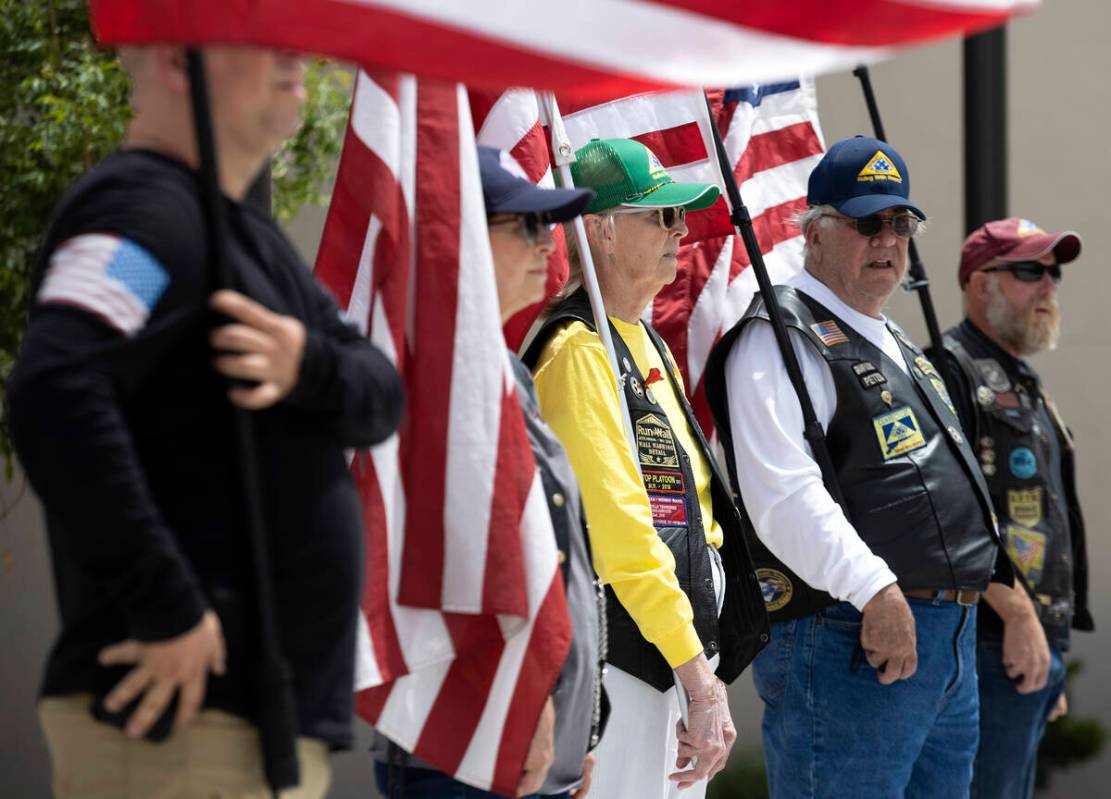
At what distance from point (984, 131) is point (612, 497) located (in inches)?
176

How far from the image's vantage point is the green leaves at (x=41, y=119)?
5.05m

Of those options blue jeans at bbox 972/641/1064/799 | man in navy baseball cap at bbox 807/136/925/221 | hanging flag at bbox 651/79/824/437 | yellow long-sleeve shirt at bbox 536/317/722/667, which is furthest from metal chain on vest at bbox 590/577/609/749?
blue jeans at bbox 972/641/1064/799

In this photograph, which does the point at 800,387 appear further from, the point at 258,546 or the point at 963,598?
the point at 258,546

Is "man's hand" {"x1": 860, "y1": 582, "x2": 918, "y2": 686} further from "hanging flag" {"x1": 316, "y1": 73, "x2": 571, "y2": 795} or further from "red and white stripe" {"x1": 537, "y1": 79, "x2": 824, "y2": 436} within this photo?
"hanging flag" {"x1": 316, "y1": 73, "x2": 571, "y2": 795}

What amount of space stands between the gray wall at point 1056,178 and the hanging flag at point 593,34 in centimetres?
488

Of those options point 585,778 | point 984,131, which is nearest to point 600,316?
point 585,778

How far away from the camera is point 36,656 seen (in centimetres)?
683

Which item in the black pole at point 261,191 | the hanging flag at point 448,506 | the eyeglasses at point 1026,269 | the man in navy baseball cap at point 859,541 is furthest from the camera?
the eyeglasses at point 1026,269

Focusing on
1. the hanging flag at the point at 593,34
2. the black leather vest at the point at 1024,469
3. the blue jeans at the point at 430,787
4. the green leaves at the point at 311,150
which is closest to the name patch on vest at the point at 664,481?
the blue jeans at the point at 430,787

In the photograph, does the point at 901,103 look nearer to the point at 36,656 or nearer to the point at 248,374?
the point at 36,656

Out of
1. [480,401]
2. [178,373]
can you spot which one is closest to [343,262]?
[480,401]

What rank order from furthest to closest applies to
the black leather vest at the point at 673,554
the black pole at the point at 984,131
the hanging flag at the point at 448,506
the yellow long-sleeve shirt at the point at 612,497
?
1. the black pole at the point at 984,131
2. the black leather vest at the point at 673,554
3. the yellow long-sleeve shirt at the point at 612,497
4. the hanging flag at the point at 448,506

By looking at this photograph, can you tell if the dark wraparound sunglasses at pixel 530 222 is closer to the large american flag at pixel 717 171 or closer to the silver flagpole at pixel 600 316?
the silver flagpole at pixel 600 316

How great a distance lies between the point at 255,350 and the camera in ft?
6.32
